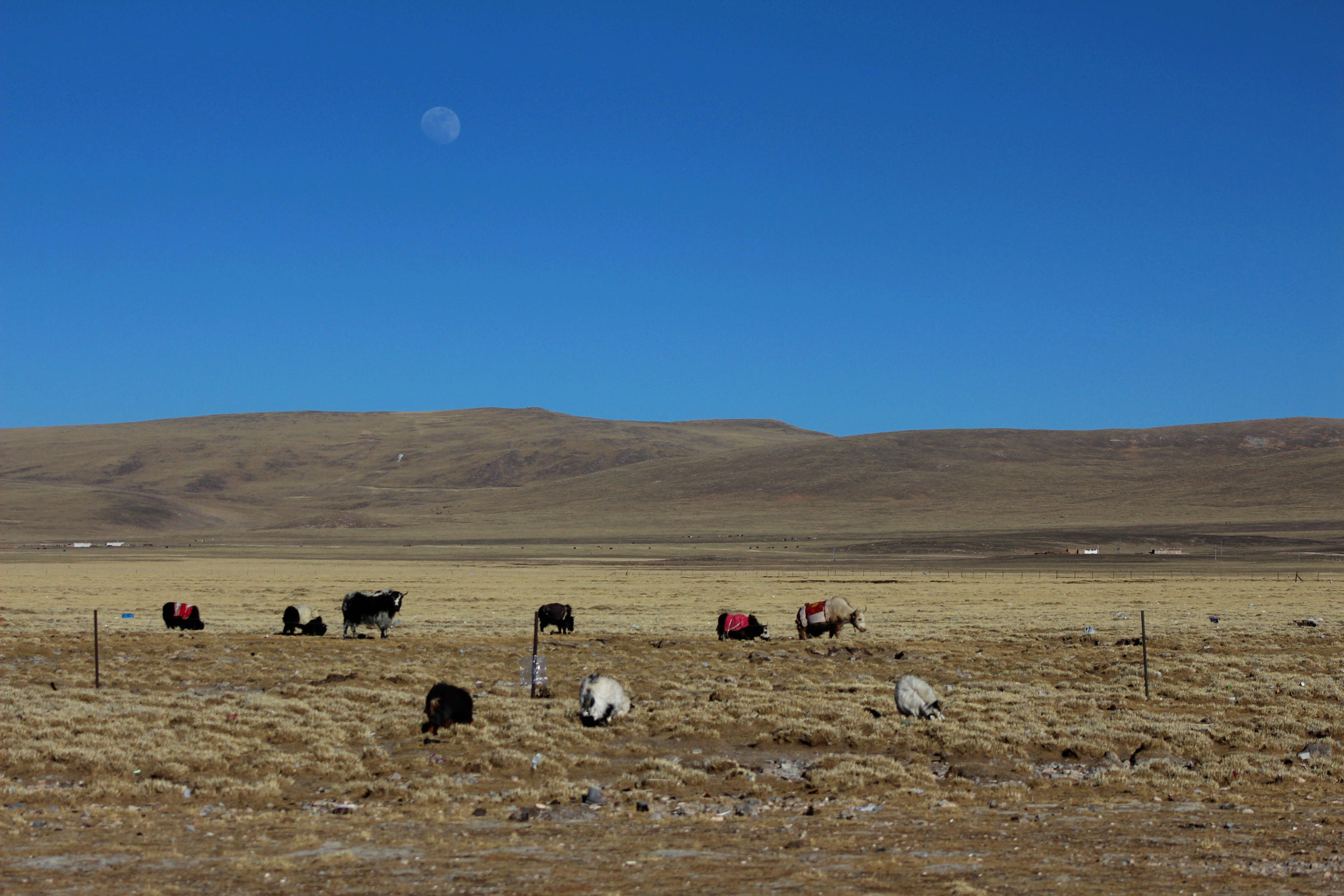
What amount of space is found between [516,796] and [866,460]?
175 metres

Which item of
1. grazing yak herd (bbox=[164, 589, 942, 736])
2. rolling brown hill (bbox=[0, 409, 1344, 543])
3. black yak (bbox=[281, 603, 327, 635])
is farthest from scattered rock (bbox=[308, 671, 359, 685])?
rolling brown hill (bbox=[0, 409, 1344, 543])

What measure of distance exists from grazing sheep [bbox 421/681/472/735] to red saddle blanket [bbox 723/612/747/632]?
37.4ft

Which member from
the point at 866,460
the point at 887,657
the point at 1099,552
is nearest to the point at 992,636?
the point at 887,657

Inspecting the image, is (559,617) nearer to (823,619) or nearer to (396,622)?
(396,622)

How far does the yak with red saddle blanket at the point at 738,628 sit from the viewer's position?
24.8m

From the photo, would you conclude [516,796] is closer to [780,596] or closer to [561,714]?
[561,714]

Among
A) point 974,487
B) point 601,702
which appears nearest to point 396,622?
point 601,702

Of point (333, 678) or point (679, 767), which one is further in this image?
point (333, 678)

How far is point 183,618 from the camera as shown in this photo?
27594 mm

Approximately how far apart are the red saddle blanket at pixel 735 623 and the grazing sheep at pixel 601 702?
9.94 metres

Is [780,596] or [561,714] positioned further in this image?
[780,596]

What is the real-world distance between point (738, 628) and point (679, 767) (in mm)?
12608

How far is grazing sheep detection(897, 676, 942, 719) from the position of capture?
580 inches

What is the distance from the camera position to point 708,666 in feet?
65.8
